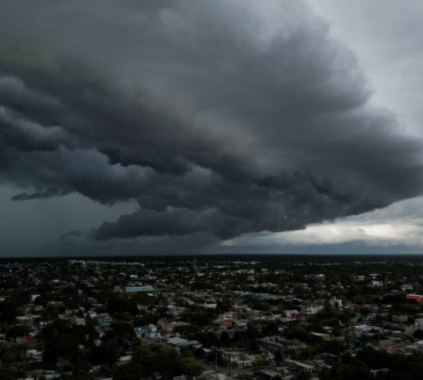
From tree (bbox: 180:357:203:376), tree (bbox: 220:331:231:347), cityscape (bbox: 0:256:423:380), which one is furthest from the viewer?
tree (bbox: 220:331:231:347)

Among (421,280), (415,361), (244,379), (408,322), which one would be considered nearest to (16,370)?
(244,379)

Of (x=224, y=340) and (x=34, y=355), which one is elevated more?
(x=224, y=340)

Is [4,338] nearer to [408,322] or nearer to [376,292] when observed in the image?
[408,322]

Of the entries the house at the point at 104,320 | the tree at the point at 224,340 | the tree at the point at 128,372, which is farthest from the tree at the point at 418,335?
the house at the point at 104,320

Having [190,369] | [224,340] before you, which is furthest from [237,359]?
[190,369]

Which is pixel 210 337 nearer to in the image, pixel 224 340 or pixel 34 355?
pixel 224 340

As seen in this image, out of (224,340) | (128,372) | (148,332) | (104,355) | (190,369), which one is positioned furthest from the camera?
(148,332)

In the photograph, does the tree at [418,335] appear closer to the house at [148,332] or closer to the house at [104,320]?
the house at [148,332]

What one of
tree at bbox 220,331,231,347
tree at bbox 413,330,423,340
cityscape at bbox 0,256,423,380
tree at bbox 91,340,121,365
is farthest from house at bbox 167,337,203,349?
tree at bbox 413,330,423,340

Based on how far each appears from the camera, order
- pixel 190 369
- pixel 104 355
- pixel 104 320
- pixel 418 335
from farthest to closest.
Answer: pixel 104 320 → pixel 418 335 → pixel 104 355 → pixel 190 369

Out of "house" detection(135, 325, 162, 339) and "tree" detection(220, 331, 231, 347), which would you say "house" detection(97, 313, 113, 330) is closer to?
"house" detection(135, 325, 162, 339)

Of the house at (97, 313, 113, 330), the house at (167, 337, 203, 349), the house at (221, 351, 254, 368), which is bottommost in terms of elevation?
the house at (221, 351, 254, 368)
